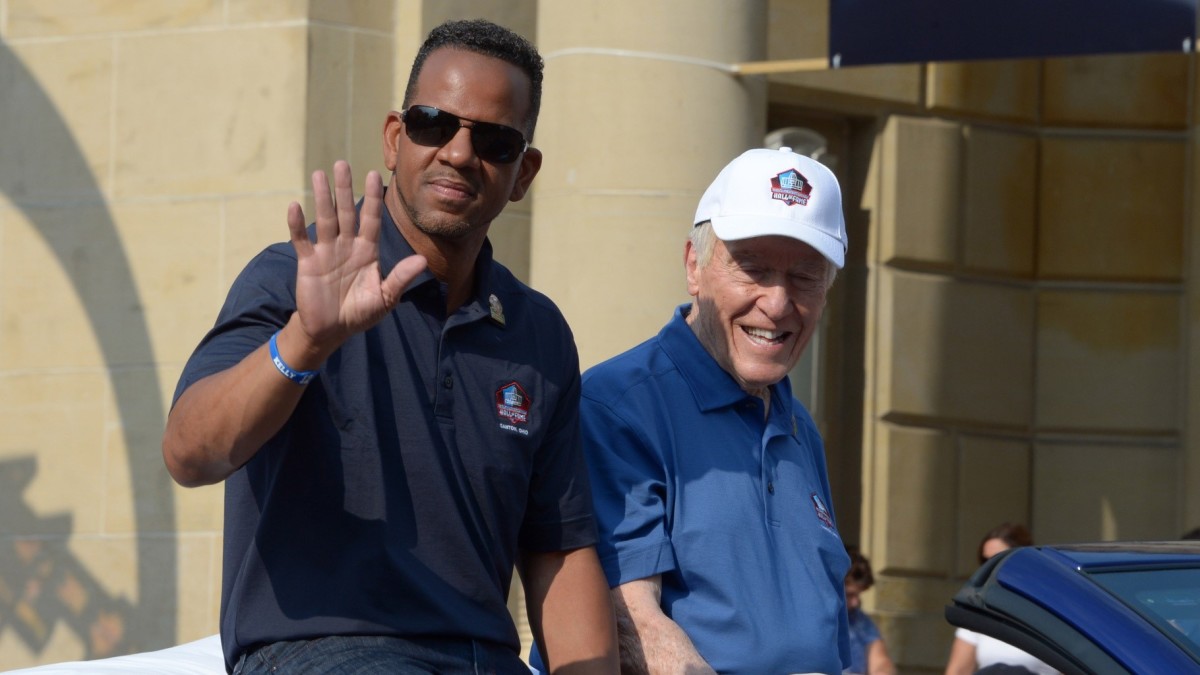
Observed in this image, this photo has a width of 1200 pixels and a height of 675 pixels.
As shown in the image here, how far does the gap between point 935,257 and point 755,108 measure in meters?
2.30

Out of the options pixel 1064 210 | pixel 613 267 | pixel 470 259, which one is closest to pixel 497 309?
pixel 470 259

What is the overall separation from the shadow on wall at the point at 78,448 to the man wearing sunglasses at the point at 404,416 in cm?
491

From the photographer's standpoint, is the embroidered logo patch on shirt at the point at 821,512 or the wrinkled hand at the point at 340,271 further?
the embroidered logo patch on shirt at the point at 821,512

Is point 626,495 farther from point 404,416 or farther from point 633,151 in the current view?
point 633,151

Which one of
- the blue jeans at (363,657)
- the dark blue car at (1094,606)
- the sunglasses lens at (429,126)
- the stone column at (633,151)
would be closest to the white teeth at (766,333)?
the dark blue car at (1094,606)

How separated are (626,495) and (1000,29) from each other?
4558 millimetres

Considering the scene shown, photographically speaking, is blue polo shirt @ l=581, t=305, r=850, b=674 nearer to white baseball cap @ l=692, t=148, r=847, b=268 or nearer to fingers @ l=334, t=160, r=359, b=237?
white baseball cap @ l=692, t=148, r=847, b=268

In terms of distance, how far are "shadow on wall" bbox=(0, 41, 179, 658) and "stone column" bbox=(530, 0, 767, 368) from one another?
5.82 feet

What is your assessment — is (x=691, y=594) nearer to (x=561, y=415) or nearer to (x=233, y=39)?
(x=561, y=415)

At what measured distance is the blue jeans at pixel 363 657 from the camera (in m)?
2.92

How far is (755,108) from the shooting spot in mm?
7973

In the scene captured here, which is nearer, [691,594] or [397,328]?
[397,328]

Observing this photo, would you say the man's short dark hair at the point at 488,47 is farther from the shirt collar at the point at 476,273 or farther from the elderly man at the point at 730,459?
the elderly man at the point at 730,459

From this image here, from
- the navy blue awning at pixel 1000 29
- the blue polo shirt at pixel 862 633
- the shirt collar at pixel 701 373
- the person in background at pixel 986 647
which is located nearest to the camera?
the person in background at pixel 986 647
